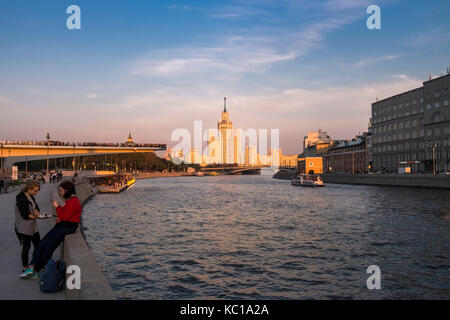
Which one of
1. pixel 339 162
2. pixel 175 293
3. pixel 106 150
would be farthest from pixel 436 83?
pixel 175 293

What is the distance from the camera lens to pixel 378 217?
36344mm

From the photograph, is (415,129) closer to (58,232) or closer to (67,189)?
(67,189)

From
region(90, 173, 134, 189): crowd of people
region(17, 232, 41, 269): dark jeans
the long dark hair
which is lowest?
region(90, 173, 134, 189): crowd of people

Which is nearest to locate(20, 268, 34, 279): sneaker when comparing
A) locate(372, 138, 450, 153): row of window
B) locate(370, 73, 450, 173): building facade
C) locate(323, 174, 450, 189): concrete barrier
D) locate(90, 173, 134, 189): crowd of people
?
locate(90, 173, 134, 189): crowd of people

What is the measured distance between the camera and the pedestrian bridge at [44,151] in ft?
291

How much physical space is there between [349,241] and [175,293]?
45.8 ft

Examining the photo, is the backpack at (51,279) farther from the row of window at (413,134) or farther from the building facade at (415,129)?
the row of window at (413,134)

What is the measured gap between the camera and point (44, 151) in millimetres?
93875

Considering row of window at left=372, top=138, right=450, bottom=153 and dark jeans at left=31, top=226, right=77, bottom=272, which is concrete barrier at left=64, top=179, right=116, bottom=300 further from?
row of window at left=372, top=138, right=450, bottom=153

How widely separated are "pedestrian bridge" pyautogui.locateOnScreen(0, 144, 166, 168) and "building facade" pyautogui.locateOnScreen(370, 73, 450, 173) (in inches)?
3010

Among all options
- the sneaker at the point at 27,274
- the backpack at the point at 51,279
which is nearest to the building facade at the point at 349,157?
the sneaker at the point at 27,274

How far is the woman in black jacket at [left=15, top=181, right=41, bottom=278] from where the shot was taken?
10.8 meters

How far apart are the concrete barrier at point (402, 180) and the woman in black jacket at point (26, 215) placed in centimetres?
8008
